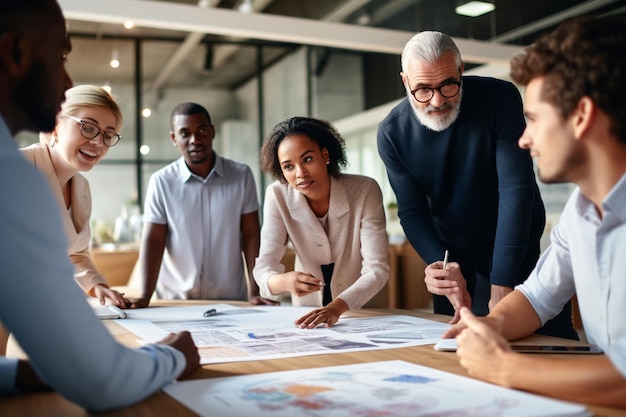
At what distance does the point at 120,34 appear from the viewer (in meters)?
10.1

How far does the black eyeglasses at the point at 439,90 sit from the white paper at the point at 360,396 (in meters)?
1.11

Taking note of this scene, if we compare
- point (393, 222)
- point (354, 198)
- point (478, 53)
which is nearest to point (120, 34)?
point (393, 222)

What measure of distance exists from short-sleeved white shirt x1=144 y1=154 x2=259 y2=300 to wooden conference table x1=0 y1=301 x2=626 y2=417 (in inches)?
48.1

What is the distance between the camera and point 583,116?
3.98 ft

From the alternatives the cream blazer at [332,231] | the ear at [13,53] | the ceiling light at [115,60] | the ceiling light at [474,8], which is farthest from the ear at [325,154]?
the ceiling light at [115,60]

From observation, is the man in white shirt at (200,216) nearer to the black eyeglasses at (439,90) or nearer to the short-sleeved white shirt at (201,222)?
the short-sleeved white shirt at (201,222)

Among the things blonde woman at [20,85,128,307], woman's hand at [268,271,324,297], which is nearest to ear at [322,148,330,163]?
woman's hand at [268,271,324,297]

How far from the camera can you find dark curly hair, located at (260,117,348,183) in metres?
2.60

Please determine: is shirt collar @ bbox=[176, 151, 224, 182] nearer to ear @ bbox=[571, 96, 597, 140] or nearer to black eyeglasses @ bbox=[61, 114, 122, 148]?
black eyeglasses @ bbox=[61, 114, 122, 148]

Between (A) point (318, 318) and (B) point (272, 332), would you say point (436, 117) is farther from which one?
(B) point (272, 332)

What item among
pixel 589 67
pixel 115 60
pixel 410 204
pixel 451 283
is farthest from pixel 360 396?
pixel 115 60

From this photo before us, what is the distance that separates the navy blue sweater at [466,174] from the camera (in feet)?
7.28

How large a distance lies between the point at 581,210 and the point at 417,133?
3.37 ft

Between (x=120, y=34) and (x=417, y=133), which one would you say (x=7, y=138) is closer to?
(x=417, y=133)
